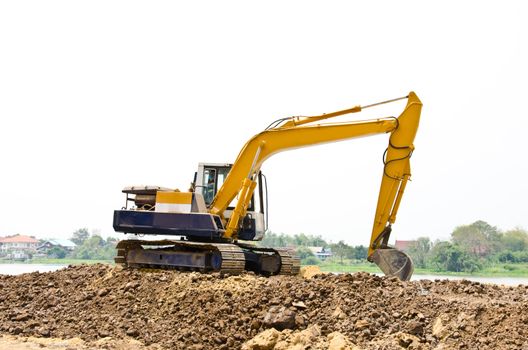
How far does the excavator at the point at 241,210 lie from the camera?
15.3 metres

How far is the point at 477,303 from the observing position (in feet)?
40.0

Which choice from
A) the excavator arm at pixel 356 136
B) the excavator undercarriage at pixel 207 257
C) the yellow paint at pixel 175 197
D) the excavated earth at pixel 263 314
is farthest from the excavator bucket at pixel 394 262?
the yellow paint at pixel 175 197

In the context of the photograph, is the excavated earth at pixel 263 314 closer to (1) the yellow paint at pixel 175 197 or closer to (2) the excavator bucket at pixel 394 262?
(2) the excavator bucket at pixel 394 262

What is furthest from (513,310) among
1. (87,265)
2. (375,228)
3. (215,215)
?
(87,265)

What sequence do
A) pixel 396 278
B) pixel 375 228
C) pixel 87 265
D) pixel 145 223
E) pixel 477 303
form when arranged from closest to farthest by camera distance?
pixel 477 303, pixel 396 278, pixel 375 228, pixel 145 223, pixel 87 265

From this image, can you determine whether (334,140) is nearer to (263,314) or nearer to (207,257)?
(207,257)

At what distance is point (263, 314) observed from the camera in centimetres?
1250

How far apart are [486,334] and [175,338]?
503cm

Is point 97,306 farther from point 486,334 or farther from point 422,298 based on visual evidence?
point 486,334

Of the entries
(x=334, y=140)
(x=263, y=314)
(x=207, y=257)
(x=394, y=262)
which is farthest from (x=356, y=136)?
(x=263, y=314)

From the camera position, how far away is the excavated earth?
36.8 feet

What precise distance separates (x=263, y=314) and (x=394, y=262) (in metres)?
3.75

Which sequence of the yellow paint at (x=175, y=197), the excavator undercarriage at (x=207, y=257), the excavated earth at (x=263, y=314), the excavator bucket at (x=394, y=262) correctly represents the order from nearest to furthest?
the excavated earth at (x=263, y=314) < the excavator bucket at (x=394, y=262) < the excavator undercarriage at (x=207, y=257) < the yellow paint at (x=175, y=197)

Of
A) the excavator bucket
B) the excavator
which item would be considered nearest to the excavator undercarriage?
the excavator
